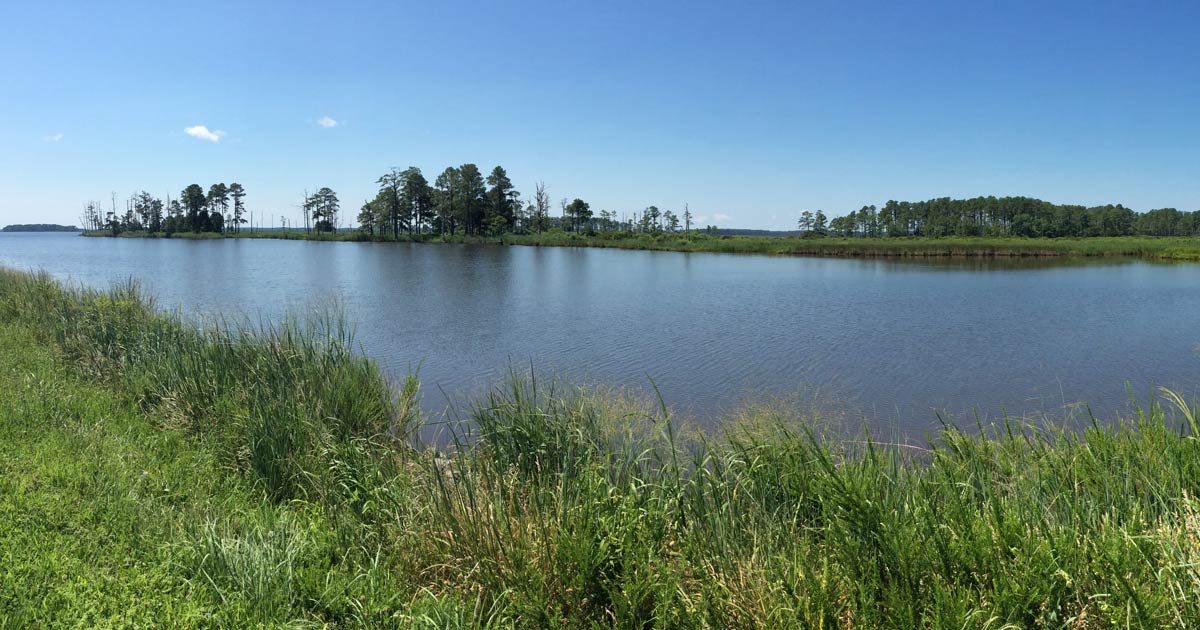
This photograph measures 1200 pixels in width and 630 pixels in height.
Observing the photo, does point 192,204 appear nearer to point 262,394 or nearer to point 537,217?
point 537,217

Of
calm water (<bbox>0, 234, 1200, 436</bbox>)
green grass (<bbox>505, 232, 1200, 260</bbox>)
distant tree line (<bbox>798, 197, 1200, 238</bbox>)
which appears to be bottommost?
calm water (<bbox>0, 234, 1200, 436</bbox>)

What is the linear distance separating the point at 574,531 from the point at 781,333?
1212cm

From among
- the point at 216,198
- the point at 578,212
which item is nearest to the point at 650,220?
the point at 578,212

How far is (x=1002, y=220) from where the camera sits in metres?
88.9

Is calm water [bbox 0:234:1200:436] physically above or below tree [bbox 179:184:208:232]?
below

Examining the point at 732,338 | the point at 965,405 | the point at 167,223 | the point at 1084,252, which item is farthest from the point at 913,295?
the point at 167,223

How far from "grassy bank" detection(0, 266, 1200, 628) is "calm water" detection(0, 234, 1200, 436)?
6.40ft

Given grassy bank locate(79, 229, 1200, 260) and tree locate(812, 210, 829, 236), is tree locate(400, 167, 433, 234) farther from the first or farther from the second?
tree locate(812, 210, 829, 236)

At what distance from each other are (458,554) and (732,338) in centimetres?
1103

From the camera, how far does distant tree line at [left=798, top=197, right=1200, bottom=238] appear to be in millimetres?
83500

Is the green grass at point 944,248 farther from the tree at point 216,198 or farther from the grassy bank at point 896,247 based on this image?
the tree at point 216,198

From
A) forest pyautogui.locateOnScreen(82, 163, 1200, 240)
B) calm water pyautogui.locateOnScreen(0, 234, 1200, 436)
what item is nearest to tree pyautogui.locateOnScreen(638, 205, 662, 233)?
forest pyautogui.locateOnScreen(82, 163, 1200, 240)

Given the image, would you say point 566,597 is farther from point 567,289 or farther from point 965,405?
point 567,289

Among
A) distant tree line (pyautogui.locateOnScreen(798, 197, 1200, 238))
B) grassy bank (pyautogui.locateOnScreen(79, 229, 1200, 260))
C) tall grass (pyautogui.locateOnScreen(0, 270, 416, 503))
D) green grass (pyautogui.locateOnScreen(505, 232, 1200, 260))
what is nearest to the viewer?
tall grass (pyautogui.locateOnScreen(0, 270, 416, 503))
